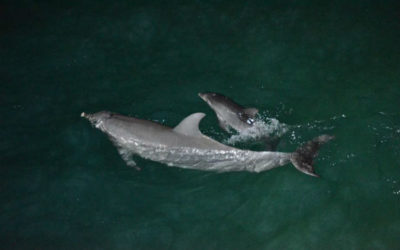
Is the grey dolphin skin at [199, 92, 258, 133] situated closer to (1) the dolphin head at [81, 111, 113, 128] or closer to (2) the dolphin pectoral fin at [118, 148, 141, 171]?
(2) the dolphin pectoral fin at [118, 148, 141, 171]

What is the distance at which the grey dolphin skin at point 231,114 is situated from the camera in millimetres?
7156

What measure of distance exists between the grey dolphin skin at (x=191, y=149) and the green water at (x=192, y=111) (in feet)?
1.32

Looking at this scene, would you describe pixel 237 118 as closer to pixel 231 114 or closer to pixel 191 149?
pixel 231 114

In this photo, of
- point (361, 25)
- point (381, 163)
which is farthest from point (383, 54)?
point (381, 163)

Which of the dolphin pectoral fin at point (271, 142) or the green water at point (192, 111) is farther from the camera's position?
the dolphin pectoral fin at point (271, 142)

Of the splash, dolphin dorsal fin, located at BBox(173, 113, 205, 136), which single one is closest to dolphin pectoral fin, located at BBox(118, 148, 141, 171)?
dolphin dorsal fin, located at BBox(173, 113, 205, 136)

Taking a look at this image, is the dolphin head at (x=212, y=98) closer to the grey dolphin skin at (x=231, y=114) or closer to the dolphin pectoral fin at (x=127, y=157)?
the grey dolphin skin at (x=231, y=114)

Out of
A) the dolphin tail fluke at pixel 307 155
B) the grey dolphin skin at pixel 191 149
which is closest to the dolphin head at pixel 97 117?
the grey dolphin skin at pixel 191 149

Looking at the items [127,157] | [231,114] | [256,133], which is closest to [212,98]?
[231,114]

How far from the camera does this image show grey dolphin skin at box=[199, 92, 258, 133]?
282 inches

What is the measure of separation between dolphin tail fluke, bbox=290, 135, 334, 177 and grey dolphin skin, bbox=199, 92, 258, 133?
1033 millimetres

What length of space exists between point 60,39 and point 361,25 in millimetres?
6926

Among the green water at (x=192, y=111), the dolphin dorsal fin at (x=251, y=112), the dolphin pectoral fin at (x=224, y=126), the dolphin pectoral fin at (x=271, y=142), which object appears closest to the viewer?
the green water at (x=192, y=111)

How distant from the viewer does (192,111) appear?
7.74 meters
